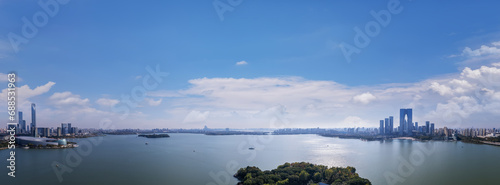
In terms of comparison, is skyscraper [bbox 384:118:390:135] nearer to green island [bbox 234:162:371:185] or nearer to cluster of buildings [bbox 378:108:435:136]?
cluster of buildings [bbox 378:108:435:136]

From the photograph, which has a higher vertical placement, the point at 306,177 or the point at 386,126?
the point at 306,177

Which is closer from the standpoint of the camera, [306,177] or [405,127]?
[306,177]

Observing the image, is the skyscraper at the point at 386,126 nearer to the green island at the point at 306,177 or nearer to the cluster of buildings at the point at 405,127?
the cluster of buildings at the point at 405,127

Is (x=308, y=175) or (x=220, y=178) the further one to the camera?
(x=220, y=178)

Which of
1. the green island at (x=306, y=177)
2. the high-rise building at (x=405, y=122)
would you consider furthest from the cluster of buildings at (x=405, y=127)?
the green island at (x=306, y=177)

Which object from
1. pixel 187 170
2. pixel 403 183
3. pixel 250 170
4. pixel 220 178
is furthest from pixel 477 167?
pixel 187 170

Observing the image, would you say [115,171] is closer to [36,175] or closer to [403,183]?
[36,175]

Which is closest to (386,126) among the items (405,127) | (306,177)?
(405,127)

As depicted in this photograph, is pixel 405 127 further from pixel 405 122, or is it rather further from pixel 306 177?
pixel 306 177
